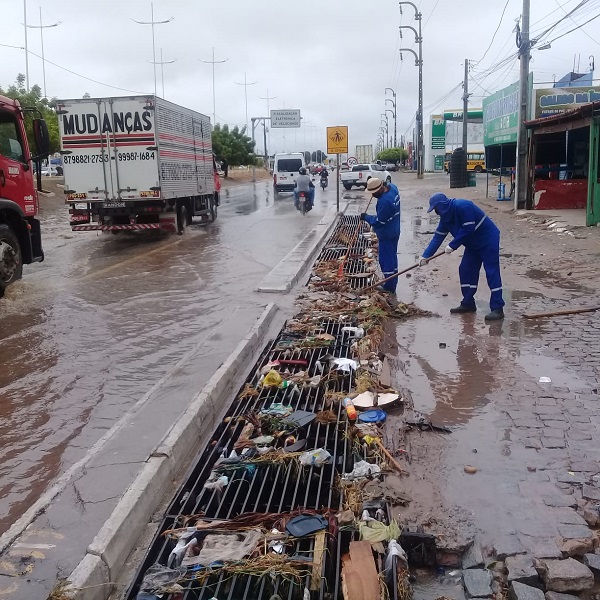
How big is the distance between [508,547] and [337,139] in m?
18.6

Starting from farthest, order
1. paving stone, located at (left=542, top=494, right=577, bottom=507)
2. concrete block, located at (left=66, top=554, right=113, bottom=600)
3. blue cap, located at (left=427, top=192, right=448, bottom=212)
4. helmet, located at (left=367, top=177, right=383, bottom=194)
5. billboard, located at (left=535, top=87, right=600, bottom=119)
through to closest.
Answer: billboard, located at (left=535, top=87, right=600, bottom=119) < helmet, located at (left=367, top=177, right=383, bottom=194) < blue cap, located at (left=427, top=192, right=448, bottom=212) < paving stone, located at (left=542, top=494, right=577, bottom=507) < concrete block, located at (left=66, top=554, right=113, bottom=600)

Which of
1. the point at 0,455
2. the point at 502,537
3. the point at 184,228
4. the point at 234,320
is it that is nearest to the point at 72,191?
the point at 184,228

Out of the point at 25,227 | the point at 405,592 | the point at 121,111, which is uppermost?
the point at 121,111

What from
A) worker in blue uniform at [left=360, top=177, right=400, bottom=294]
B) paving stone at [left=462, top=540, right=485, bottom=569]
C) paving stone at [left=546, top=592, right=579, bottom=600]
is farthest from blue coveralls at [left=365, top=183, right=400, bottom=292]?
paving stone at [left=546, top=592, right=579, bottom=600]

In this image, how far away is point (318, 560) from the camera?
3.00 metres

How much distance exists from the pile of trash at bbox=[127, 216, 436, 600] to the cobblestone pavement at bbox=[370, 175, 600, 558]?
302 millimetres

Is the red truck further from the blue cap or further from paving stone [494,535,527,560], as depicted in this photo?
paving stone [494,535,527,560]

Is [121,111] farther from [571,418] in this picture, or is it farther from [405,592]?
[405,592]

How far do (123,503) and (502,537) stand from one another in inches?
79.3

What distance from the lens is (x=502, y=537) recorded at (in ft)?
10.6

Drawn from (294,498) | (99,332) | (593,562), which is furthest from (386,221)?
(593,562)

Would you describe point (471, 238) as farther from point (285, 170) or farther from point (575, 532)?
point (285, 170)

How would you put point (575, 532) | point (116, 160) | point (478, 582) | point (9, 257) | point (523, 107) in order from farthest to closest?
point (523, 107)
point (116, 160)
point (9, 257)
point (575, 532)
point (478, 582)

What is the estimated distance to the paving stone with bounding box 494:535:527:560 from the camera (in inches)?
Answer: 122
